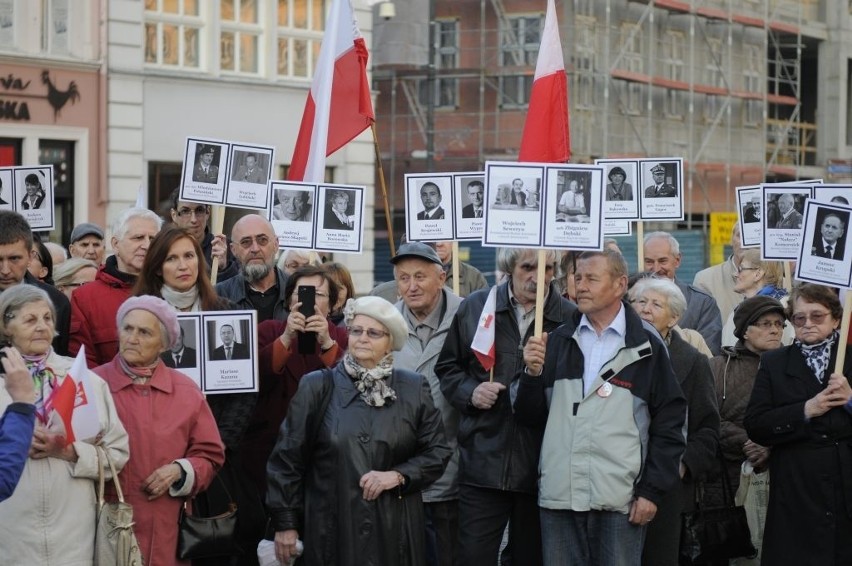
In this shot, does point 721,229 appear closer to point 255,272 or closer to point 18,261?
point 255,272

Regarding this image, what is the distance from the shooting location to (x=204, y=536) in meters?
7.31

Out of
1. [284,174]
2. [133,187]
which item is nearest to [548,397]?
[133,187]

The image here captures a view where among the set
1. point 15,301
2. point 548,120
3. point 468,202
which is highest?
point 548,120

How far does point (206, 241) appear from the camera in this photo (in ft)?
35.4

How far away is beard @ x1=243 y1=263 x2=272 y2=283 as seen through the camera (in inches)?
370

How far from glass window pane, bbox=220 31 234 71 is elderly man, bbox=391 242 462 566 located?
19.7 metres

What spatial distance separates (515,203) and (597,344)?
35.1 inches

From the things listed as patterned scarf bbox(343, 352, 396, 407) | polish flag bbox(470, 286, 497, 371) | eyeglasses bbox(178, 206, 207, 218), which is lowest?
patterned scarf bbox(343, 352, 396, 407)

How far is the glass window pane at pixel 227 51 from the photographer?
92.2 ft

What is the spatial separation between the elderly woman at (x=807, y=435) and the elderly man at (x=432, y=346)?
160 centimetres

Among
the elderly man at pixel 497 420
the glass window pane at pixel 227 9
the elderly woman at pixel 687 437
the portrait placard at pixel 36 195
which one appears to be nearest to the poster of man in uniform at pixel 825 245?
the elderly woman at pixel 687 437

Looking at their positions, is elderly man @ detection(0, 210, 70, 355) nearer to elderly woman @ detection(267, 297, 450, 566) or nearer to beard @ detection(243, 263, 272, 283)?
elderly woman @ detection(267, 297, 450, 566)

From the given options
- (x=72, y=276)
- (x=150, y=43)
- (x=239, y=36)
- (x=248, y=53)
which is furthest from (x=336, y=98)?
(x=248, y=53)

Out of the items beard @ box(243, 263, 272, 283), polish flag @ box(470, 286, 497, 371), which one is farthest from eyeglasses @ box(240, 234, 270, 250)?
polish flag @ box(470, 286, 497, 371)
